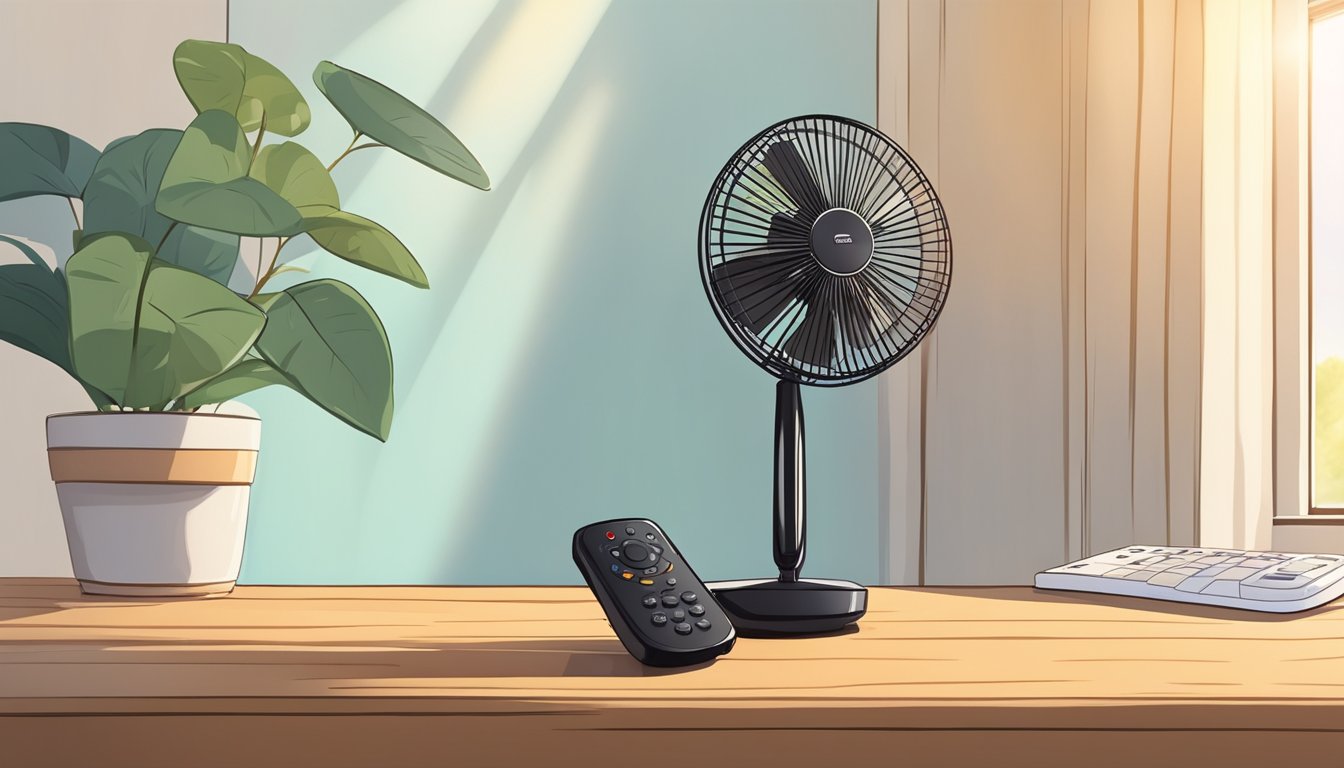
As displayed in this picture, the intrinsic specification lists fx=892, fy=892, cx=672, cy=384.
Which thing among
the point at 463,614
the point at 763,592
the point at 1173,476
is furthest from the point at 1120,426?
the point at 463,614

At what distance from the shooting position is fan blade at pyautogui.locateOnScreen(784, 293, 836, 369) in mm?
825

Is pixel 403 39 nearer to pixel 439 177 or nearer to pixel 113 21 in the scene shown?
pixel 439 177

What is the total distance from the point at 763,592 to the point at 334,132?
936mm

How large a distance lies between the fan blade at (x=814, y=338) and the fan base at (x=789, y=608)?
8.2 inches

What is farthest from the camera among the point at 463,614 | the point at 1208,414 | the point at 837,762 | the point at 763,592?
the point at 1208,414

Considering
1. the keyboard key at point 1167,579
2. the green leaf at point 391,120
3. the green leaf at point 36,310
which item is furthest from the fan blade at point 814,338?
the green leaf at point 36,310

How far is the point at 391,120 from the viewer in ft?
3.05

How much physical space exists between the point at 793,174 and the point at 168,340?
0.61 metres

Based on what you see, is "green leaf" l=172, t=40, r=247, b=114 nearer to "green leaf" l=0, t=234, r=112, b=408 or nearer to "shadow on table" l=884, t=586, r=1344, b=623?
"green leaf" l=0, t=234, r=112, b=408

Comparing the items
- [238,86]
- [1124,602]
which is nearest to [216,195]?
[238,86]

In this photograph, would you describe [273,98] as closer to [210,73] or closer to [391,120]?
[210,73]

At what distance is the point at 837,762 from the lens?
52 centimetres

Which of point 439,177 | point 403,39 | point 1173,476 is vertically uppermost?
point 403,39

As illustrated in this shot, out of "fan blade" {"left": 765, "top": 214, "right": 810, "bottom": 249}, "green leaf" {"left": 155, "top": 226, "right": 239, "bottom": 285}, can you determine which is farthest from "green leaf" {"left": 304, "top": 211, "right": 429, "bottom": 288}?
"fan blade" {"left": 765, "top": 214, "right": 810, "bottom": 249}
